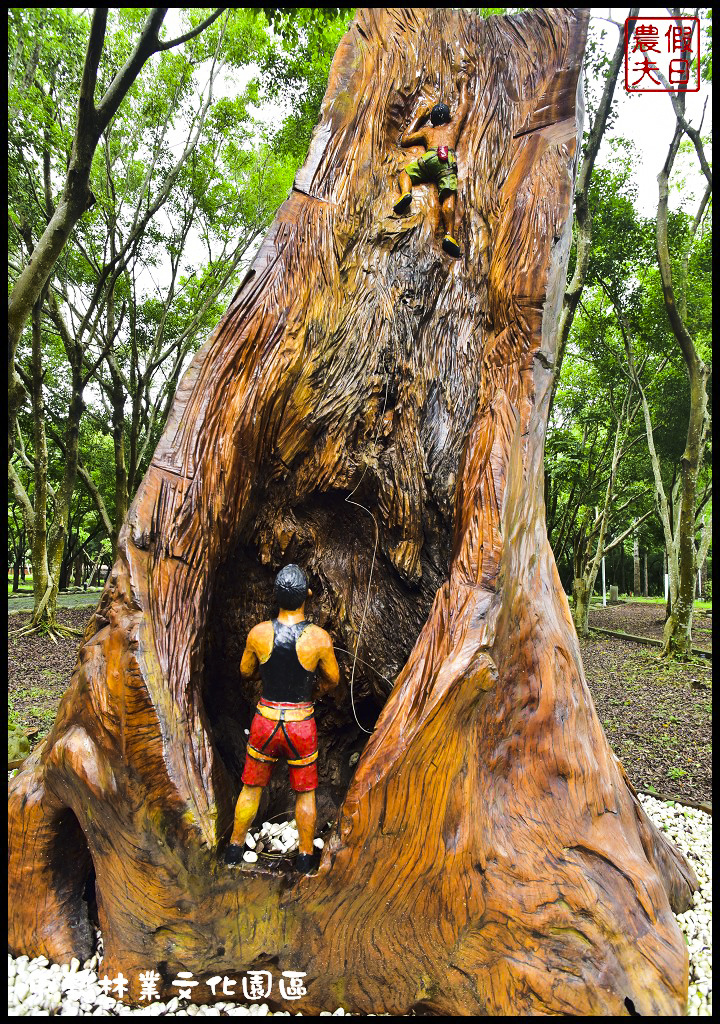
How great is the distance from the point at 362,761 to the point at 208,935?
103 centimetres

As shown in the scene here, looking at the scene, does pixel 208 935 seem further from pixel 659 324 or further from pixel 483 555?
pixel 659 324

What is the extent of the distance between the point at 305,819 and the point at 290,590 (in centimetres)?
102

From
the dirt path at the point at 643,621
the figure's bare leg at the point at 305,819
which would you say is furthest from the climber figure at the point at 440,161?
the dirt path at the point at 643,621

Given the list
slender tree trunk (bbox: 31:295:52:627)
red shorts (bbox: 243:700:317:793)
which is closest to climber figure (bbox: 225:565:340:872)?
red shorts (bbox: 243:700:317:793)

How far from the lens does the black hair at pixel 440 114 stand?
3.71 meters

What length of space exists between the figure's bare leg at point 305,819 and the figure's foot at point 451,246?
126 inches

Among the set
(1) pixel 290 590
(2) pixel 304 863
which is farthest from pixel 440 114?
(2) pixel 304 863

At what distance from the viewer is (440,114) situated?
371 centimetres

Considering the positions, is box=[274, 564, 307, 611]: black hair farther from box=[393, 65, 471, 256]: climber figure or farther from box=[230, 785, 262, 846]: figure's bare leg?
box=[393, 65, 471, 256]: climber figure

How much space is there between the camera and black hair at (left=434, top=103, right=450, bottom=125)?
3.71 metres

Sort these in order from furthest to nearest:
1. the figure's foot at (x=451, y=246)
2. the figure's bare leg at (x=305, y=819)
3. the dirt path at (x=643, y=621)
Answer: the dirt path at (x=643, y=621)
the figure's foot at (x=451, y=246)
the figure's bare leg at (x=305, y=819)

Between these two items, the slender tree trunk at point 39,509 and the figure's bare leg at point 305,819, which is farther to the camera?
the slender tree trunk at point 39,509

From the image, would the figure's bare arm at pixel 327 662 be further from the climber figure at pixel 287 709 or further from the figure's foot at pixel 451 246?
the figure's foot at pixel 451 246

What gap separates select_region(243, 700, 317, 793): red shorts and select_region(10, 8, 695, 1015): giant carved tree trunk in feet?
0.64
